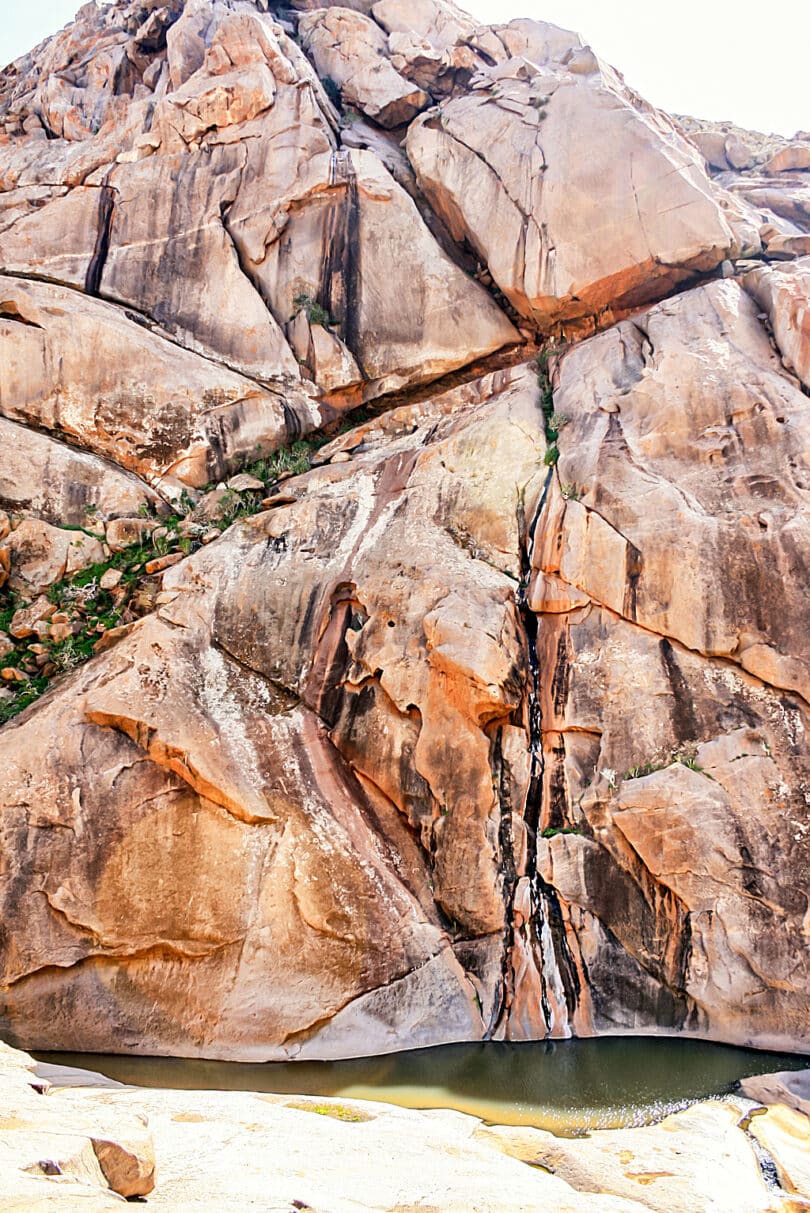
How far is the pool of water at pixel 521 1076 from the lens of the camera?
9.60 m

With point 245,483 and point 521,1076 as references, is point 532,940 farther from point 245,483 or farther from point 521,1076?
point 245,483

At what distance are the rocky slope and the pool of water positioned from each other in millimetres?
369

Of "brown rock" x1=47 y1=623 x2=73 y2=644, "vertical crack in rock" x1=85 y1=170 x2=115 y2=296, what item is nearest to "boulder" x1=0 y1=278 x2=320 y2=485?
"vertical crack in rock" x1=85 y1=170 x2=115 y2=296

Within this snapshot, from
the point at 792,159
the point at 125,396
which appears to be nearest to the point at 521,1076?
the point at 125,396

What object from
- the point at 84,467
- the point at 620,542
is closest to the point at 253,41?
the point at 84,467

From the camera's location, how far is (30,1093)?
7.58m

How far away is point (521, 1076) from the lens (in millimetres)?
10656

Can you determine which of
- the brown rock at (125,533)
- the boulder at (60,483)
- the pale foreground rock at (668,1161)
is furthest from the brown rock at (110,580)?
the pale foreground rock at (668,1161)

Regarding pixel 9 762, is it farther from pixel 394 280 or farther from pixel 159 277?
pixel 394 280

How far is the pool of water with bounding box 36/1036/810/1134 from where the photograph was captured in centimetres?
960

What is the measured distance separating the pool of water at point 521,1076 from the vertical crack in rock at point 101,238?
59.5 ft

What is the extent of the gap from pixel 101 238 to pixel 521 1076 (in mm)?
21904

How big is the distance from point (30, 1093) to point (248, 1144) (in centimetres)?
243

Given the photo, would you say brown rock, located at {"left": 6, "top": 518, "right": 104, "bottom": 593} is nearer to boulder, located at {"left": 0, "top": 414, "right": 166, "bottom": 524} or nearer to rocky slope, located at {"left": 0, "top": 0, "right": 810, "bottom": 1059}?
rocky slope, located at {"left": 0, "top": 0, "right": 810, "bottom": 1059}
